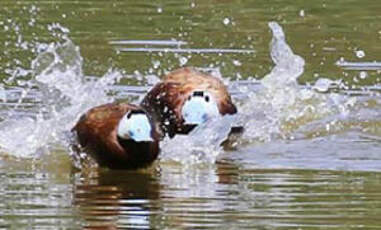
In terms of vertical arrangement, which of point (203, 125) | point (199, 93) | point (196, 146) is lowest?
point (196, 146)

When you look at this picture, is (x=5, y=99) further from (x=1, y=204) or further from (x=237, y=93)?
(x=1, y=204)

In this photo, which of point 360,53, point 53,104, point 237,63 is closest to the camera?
point 53,104

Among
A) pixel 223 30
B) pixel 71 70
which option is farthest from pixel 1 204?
pixel 223 30

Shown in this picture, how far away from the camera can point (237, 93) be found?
486 inches

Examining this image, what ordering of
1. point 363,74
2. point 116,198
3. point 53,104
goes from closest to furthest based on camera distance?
point 116,198 → point 53,104 → point 363,74

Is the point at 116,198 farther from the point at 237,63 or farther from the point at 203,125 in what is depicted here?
the point at 237,63

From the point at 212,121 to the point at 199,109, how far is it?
6.0 inches

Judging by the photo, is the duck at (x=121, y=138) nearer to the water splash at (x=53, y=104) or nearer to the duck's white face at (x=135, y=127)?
the duck's white face at (x=135, y=127)

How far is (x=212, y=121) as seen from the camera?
32.8 ft

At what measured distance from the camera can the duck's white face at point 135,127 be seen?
927 cm

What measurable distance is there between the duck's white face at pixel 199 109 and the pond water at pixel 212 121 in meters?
0.08

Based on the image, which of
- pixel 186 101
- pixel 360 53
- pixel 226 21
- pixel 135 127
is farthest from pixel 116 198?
pixel 226 21

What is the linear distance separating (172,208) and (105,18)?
28.6 feet

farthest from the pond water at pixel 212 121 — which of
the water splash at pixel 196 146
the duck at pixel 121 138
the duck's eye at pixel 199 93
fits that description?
the duck's eye at pixel 199 93
